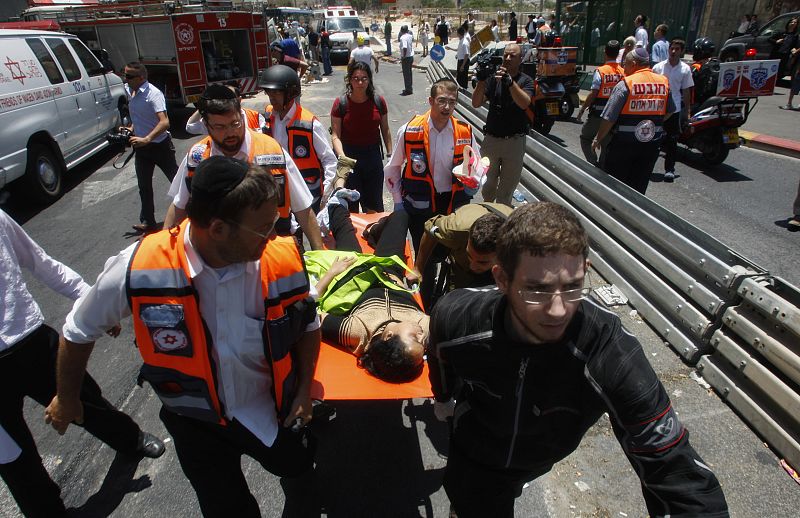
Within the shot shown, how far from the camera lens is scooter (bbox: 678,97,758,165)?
25.6 ft

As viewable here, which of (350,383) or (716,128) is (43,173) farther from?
(716,128)

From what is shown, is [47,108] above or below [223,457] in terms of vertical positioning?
above

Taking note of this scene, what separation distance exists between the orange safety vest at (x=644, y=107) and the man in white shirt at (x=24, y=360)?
540 centimetres

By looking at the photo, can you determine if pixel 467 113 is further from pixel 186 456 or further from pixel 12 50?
pixel 186 456

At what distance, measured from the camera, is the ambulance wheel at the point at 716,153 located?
8.05 meters

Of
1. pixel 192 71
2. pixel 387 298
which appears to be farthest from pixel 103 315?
pixel 192 71

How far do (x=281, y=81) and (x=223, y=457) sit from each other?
305cm

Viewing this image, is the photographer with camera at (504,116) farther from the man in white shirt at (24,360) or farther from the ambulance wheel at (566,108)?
the ambulance wheel at (566,108)

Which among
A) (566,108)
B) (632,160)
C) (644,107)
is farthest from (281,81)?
(566,108)

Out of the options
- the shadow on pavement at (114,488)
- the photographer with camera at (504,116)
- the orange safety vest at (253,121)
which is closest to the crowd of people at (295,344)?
the shadow on pavement at (114,488)

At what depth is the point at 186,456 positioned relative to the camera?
6.74ft

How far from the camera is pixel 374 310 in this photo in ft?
10.2

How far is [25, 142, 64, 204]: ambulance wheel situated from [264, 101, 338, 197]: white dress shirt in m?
5.00

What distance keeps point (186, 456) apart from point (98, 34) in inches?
557
